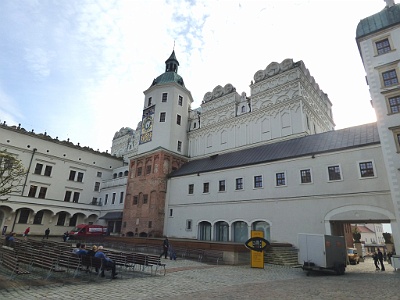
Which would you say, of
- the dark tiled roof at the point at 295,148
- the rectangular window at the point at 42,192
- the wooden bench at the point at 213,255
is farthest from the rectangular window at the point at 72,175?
the wooden bench at the point at 213,255

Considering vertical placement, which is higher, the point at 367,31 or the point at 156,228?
the point at 367,31

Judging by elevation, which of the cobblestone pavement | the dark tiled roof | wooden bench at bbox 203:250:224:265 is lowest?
the cobblestone pavement

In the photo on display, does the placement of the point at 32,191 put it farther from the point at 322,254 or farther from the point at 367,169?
the point at 367,169

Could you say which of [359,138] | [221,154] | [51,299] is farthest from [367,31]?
[51,299]

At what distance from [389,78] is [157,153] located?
92.1ft

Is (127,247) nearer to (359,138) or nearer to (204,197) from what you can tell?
(204,197)

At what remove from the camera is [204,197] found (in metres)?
30.6

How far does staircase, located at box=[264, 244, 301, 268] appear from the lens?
63.6 ft

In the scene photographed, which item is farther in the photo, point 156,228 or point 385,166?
point 156,228

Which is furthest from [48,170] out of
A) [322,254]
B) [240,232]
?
[322,254]

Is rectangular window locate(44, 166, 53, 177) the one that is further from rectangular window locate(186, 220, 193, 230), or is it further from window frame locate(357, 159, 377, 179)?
window frame locate(357, 159, 377, 179)

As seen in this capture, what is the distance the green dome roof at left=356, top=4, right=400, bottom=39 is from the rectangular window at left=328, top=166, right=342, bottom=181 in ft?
39.4

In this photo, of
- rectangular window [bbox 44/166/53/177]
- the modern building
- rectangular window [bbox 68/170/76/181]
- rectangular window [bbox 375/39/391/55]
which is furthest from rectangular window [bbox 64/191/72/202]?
rectangular window [bbox 375/39/391/55]

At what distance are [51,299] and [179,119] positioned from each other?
3496 centimetres
